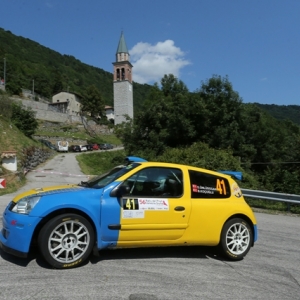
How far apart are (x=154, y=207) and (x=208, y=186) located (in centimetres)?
110

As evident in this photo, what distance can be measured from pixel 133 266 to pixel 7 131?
23.2 metres

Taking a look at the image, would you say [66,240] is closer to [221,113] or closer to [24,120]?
[221,113]

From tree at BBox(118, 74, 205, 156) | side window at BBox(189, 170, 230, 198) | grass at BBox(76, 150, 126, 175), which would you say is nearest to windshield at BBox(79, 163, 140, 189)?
side window at BBox(189, 170, 230, 198)

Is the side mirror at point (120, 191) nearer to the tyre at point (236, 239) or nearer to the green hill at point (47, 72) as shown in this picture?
the tyre at point (236, 239)

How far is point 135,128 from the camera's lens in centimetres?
2991

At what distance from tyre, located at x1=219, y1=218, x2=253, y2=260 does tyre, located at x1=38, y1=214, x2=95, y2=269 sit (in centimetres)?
223

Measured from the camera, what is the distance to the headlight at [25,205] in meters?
4.43

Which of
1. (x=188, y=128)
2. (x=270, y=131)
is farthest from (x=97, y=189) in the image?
(x=270, y=131)

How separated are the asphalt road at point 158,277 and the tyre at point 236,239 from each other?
0.15 m

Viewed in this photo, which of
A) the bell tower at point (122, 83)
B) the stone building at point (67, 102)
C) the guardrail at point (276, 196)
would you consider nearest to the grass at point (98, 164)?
the guardrail at point (276, 196)

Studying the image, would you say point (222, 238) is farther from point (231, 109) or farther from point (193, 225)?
point (231, 109)

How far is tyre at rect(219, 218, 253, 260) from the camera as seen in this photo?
5.43m

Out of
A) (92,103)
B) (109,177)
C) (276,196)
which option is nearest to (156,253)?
(109,177)

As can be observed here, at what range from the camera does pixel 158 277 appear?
4.43 meters
